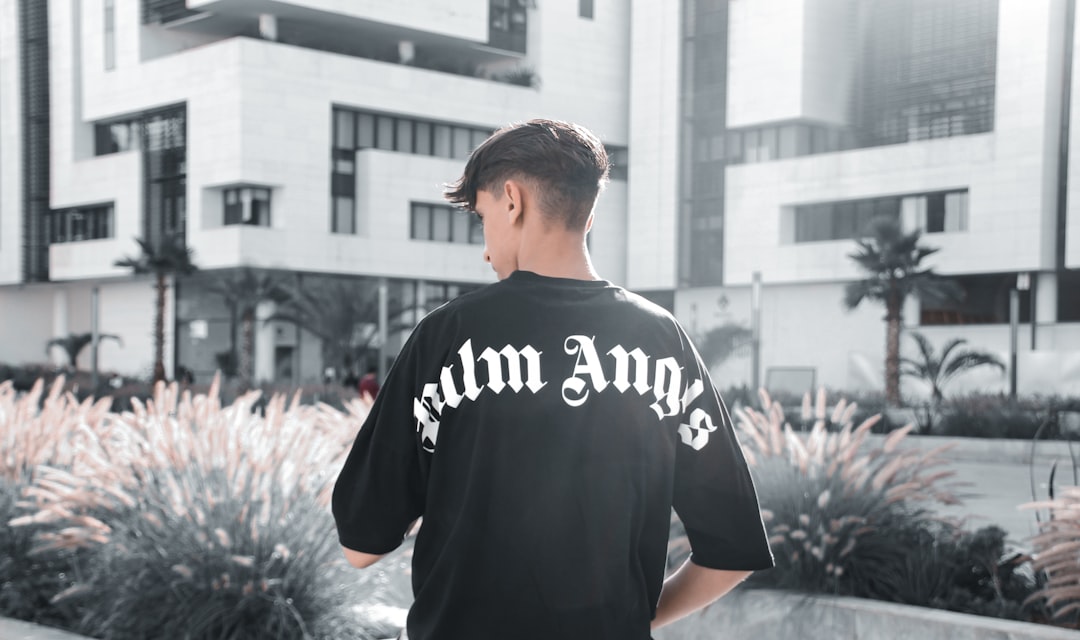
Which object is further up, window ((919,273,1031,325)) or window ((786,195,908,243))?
window ((786,195,908,243))

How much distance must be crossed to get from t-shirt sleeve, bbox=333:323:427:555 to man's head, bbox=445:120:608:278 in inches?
9.9

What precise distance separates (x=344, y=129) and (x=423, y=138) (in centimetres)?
353

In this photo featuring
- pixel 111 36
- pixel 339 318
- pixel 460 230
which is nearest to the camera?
pixel 339 318

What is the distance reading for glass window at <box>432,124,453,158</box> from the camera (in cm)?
4647

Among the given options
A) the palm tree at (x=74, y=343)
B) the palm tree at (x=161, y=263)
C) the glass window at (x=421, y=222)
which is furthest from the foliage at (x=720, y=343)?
the palm tree at (x=74, y=343)

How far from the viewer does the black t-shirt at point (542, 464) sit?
184cm

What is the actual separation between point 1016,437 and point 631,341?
20.2 m

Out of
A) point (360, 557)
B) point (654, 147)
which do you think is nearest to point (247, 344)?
point (654, 147)

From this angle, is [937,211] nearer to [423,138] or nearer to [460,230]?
[460,230]

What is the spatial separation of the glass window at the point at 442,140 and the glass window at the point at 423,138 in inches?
12.4

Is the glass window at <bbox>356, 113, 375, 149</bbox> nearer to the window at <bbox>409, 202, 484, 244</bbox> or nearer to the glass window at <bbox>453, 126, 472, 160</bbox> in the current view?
the window at <bbox>409, 202, 484, 244</bbox>

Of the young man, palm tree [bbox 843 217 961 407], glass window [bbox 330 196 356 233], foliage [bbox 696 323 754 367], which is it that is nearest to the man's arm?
the young man

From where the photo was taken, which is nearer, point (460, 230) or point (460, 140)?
point (460, 230)

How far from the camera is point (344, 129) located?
144 ft
